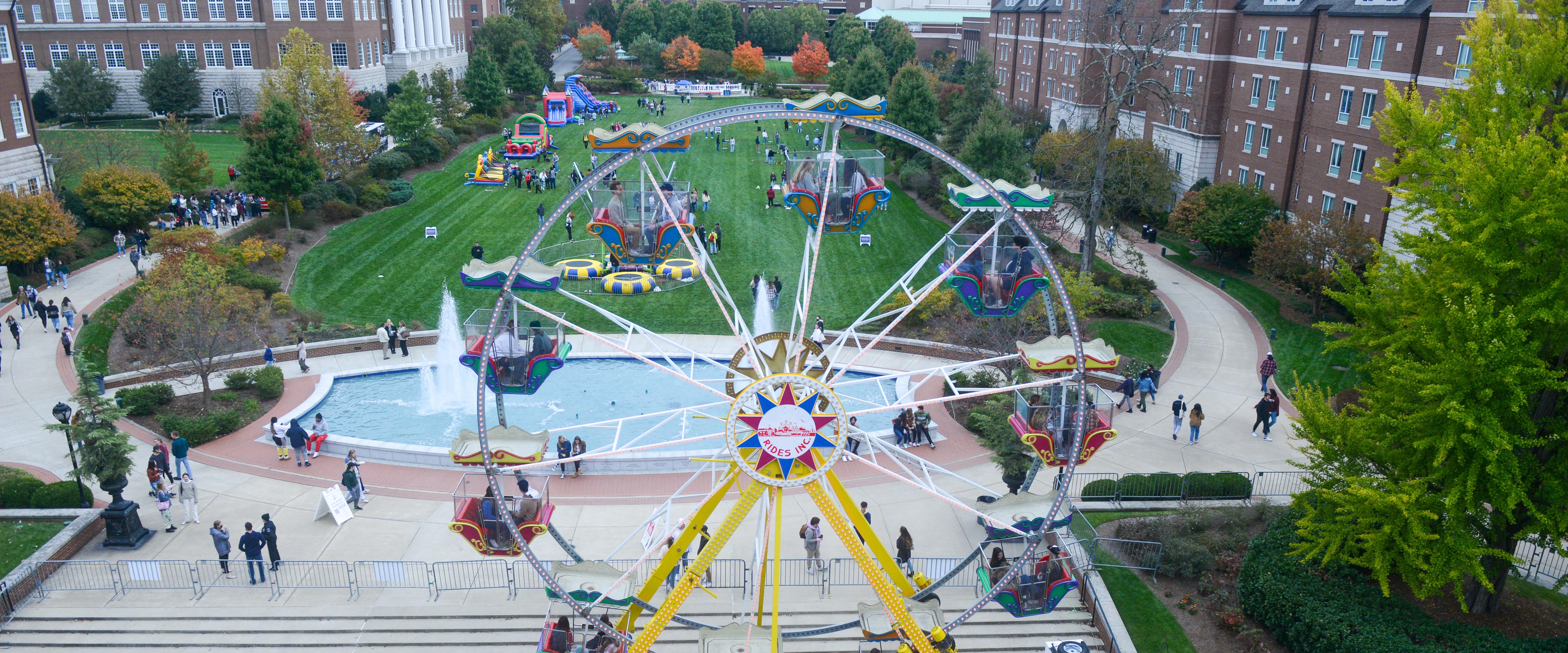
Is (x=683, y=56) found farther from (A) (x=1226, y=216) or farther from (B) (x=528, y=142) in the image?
(A) (x=1226, y=216)

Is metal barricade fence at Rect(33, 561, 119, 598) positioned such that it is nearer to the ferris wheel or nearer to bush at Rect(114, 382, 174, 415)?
bush at Rect(114, 382, 174, 415)

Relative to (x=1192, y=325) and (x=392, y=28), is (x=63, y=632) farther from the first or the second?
(x=392, y=28)

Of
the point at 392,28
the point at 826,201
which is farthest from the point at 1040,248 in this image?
the point at 392,28

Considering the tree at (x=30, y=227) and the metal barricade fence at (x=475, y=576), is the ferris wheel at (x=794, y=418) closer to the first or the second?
the metal barricade fence at (x=475, y=576)

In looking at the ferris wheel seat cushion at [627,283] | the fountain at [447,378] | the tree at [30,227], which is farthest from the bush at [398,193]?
the ferris wheel seat cushion at [627,283]

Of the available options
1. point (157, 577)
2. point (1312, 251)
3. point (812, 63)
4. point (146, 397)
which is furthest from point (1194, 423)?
point (812, 63)

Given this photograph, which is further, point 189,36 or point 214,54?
point 214,54
